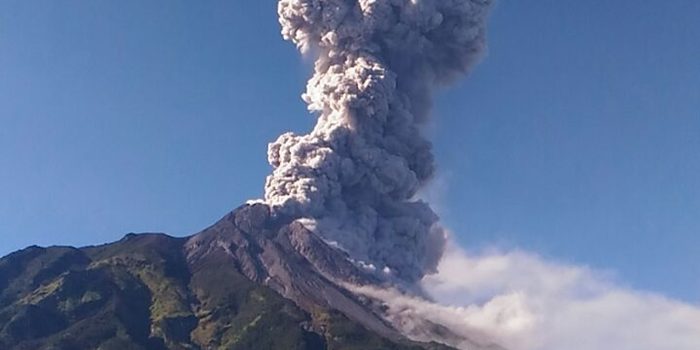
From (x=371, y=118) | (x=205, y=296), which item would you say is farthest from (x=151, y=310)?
(x=371, y=118)

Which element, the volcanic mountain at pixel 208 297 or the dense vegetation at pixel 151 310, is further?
the volcanic mountain at pixel 208 297

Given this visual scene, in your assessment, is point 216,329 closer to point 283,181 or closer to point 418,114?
point 283,181

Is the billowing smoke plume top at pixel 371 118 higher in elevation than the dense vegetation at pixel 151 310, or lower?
higher

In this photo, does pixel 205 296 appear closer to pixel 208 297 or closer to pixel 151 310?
pixel 208 297

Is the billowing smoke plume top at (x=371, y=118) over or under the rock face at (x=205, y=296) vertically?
over
